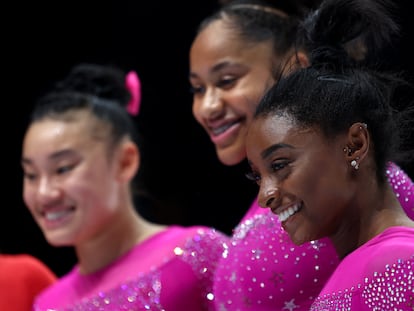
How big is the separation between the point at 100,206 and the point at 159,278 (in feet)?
1.07

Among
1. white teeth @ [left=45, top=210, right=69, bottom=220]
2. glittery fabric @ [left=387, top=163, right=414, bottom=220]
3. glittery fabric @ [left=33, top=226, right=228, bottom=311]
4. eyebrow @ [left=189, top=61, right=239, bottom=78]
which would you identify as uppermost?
eyebrow @ [left=189, top=61, right=239, bottom=78]

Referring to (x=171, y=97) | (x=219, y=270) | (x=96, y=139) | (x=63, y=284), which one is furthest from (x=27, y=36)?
(x=219, y=270)

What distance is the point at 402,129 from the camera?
138 cm

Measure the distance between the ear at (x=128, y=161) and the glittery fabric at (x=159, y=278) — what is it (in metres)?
0.22

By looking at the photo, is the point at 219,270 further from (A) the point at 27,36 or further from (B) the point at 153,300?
(A) the point at 27,36

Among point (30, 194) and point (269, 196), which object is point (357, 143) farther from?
point (30, 194)

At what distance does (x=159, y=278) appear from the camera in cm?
198

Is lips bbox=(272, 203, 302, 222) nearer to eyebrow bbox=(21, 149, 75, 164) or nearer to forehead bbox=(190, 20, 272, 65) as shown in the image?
forehead bbox=(190, 20, 272, 65)

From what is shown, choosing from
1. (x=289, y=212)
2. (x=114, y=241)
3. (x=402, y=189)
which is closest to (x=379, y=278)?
(x=289, y=212)

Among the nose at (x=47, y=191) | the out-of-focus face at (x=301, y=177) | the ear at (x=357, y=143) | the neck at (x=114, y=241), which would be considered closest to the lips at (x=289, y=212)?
the out-of-focus face at (x=301, y=177)

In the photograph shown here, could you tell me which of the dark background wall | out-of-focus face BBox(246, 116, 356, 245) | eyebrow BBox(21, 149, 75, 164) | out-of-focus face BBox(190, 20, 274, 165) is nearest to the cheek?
eyebrow BBox(21, 149, 75, 164)

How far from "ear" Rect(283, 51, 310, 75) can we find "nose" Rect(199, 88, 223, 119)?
21 centimetres

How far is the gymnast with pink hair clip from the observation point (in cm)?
200

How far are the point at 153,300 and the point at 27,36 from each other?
4.16 feet
